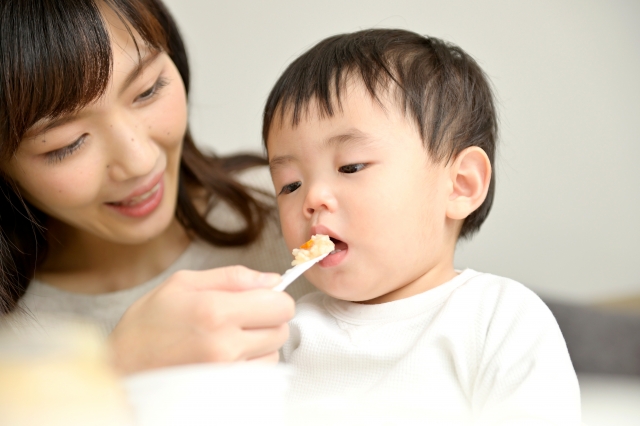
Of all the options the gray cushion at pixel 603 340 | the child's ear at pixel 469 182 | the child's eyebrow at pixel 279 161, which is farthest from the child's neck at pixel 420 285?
the gray cushion at pixel 603 340

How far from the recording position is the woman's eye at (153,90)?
129 cm

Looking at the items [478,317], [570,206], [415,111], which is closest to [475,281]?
[478,317]

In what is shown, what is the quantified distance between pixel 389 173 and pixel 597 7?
5.85 feet

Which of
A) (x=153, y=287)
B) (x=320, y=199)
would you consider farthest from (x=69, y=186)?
(x=320, y=199)

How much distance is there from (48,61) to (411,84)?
2.24 feet

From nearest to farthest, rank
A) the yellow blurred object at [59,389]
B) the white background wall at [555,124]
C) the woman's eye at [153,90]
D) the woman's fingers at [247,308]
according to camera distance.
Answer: the yellow blurred object at [59,389]
the woman's fingers at [247,308]
the woman's eye at [153,90]
the white background wall at [555,124]

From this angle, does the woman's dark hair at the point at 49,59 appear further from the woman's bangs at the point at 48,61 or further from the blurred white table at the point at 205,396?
the blurred white table at the point at 205,396

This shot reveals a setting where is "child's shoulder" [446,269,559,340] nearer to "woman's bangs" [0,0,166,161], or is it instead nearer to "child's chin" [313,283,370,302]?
"child's chin" [313,283,370,302]

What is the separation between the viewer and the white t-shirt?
38.3 inches

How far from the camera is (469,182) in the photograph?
3.98 feet

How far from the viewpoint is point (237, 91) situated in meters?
2.99

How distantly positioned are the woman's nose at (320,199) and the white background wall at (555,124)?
1524 millimetres

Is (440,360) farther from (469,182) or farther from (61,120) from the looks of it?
(61,120)

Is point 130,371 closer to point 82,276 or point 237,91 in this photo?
point 82,276
